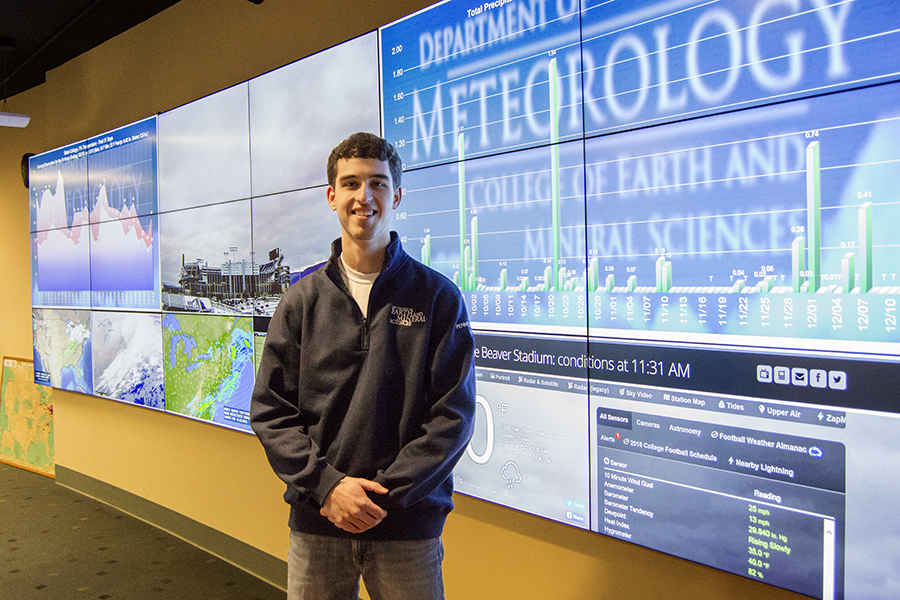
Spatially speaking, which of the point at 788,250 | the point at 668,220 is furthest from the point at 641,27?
the point at 788,250

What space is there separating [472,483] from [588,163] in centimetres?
122

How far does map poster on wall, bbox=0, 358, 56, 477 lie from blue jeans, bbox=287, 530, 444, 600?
15.4 feet

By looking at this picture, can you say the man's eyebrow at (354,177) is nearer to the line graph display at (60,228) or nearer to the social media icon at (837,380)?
the social media icon at (837,380)

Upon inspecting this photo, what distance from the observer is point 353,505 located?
138cm

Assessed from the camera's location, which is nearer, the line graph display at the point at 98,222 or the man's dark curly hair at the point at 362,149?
the man's dark curly hair at the point at 362,149

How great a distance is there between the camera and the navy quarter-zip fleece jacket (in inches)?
56.4

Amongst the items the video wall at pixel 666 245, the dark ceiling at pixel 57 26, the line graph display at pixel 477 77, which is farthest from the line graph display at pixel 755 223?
the dark ceiling at pixel 57 26

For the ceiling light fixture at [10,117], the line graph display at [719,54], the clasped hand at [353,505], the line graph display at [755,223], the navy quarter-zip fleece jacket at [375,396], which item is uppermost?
the ceiling light fixture at [10,117]

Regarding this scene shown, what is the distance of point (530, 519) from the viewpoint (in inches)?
82.5

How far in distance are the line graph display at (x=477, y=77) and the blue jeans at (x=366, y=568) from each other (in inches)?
52.4

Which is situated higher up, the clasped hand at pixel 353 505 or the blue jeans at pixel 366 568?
the clasped hand at pixel 353 505

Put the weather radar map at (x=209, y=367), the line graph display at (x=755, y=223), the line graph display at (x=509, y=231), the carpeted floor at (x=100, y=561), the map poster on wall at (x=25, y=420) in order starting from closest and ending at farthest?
1. the line graph display at (x=755, y=223)
2. the line graph display at (x=509, y=231)
3. the carpeted floor at (x=100, y=561)
4. the weather radar map at (x=209, y=367)
5. the map poster on wall at (x=25, y=420)

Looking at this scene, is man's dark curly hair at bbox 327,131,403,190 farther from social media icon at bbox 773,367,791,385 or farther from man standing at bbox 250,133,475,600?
social media icon at bbox 773,367,791,385

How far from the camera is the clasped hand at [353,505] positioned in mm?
1380
